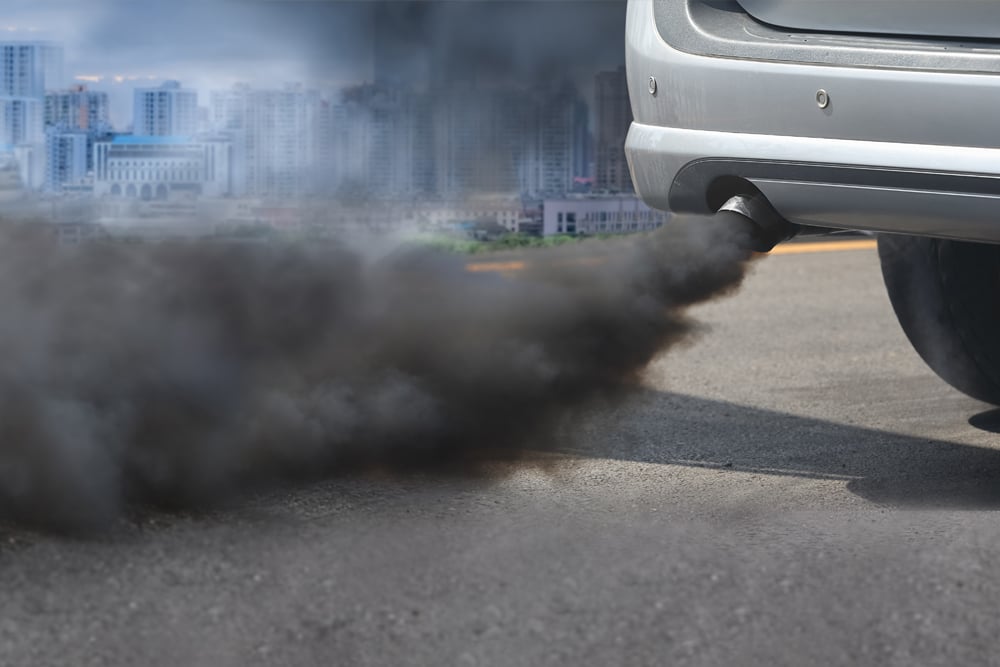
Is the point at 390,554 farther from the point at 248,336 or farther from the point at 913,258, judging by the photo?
the point at 913,258

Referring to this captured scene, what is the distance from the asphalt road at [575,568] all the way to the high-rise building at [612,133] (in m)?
1.11

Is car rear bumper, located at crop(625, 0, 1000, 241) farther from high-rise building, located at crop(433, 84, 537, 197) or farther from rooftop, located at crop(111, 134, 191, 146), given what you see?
high-rise building, located at crop(433, 84, 537, 197)

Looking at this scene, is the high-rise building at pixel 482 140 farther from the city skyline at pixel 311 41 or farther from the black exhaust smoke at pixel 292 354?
the black exhaust smoke at pixel 292 354

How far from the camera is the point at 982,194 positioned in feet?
9.09

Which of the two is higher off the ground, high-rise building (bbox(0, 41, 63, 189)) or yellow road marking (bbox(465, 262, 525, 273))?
high-rise building (bbox(0, 41, 63, 189))

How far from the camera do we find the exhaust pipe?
3.14m

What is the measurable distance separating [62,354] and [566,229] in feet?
6.51

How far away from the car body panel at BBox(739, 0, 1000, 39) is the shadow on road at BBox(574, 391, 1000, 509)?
42.4 inches

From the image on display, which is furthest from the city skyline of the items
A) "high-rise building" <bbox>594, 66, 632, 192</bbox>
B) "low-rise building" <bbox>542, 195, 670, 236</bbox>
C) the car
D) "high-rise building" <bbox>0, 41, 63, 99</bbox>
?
the car

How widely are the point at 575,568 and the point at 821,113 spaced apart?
3.80 ft

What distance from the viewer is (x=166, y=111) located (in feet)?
13.2

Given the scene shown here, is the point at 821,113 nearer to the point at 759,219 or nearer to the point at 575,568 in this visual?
the point at 759,219

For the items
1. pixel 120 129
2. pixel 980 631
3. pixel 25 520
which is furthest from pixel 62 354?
pixel 980 631

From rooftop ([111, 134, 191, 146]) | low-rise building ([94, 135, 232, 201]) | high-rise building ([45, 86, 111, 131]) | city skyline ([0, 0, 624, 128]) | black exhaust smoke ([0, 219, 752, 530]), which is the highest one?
city skyline ([0, 0, 624, 128])
